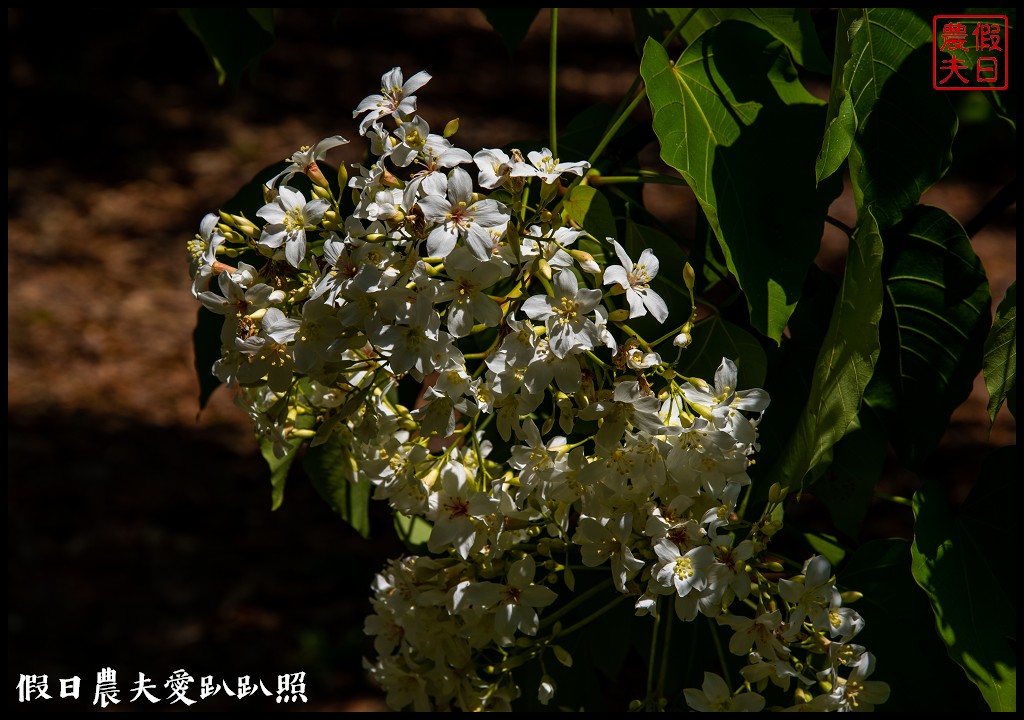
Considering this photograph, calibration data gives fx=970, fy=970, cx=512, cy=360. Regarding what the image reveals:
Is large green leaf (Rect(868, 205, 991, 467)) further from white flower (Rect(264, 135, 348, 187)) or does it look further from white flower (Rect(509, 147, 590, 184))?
white flower (Rect(264, 135, 348, 187))

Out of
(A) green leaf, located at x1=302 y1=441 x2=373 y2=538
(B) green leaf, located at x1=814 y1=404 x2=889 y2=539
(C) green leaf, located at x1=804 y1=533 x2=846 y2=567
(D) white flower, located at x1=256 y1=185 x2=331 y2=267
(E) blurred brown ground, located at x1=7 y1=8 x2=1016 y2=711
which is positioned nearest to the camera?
(D) white flower, located at x1=256 y1=185 x2=331 y2=267

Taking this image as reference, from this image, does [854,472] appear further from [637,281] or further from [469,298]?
[469,298]

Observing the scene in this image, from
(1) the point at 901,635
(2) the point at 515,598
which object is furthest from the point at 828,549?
(2) the point at 515,598

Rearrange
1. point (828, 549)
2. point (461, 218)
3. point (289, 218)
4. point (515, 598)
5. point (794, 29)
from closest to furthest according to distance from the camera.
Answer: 1. point (461, 218)
2. point (289, 218)
3. point (515, 598)
4. point (794, 29)
5. point (828, 549)

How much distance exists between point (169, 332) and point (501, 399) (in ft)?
16.1

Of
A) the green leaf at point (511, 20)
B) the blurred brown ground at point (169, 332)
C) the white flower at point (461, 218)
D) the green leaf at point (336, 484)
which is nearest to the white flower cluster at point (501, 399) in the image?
the white flower at point (461, 218)

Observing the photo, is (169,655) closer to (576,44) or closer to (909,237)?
(909,237)

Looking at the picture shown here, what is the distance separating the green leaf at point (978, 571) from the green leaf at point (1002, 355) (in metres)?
0.19

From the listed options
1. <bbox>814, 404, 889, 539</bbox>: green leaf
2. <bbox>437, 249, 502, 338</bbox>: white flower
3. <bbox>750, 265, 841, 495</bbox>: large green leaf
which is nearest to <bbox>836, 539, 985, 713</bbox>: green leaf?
<bbox>814, 404, 889, 539</bbox>: green leaf

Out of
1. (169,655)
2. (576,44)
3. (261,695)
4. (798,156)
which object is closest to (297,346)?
(798,156)

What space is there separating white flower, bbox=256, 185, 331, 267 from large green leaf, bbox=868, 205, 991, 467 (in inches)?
31.0

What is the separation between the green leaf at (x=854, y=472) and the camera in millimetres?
1320

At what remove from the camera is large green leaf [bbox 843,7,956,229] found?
122 cm

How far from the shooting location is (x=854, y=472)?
4.35 feet
